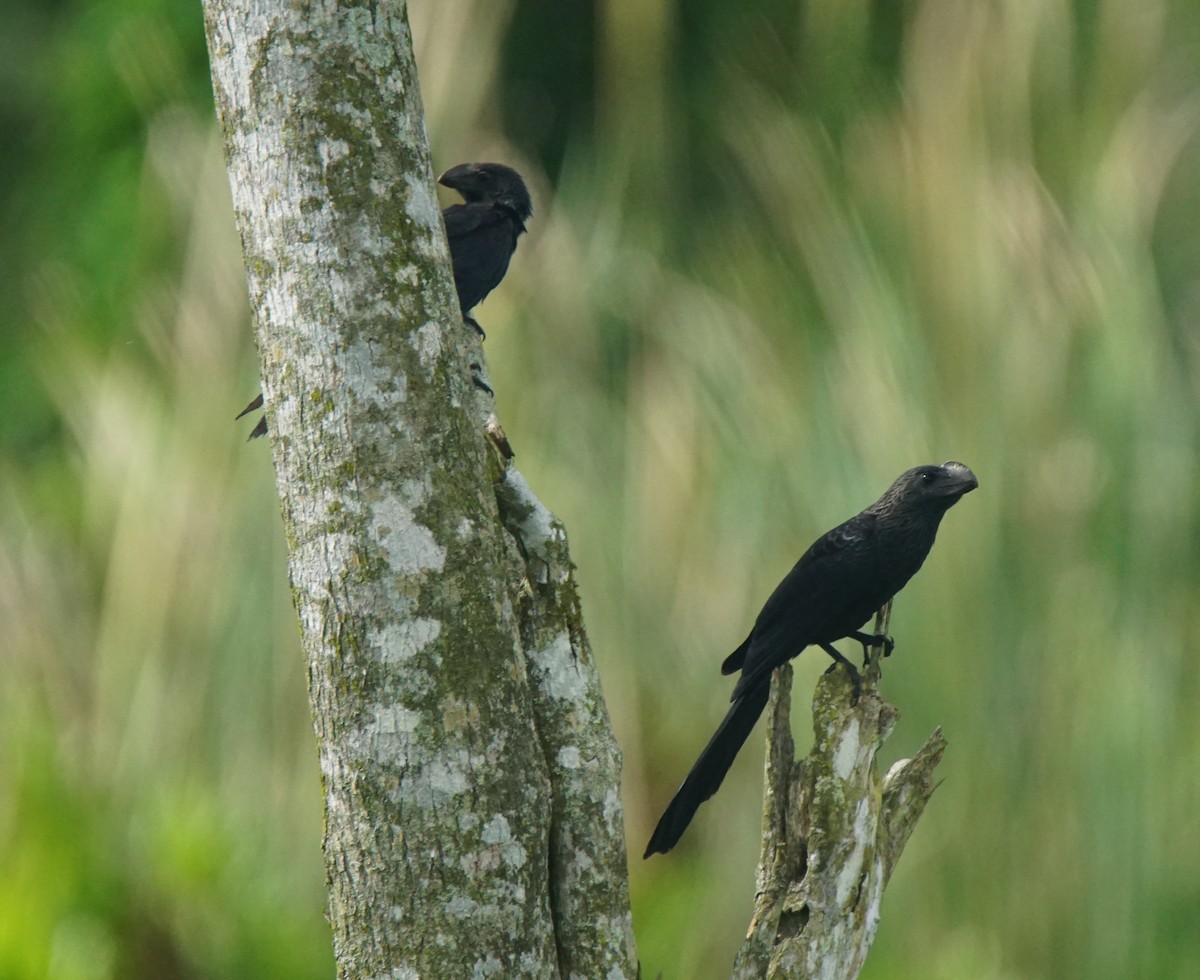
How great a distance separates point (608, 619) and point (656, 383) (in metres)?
0.96

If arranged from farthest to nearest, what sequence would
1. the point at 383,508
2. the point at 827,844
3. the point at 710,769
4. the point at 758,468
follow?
1. the point at 758,468
2. the point at 710,769
3. the point at 827,844
4. the point at 383,508

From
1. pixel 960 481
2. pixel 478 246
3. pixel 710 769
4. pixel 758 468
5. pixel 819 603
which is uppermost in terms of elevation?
pixel 758 468

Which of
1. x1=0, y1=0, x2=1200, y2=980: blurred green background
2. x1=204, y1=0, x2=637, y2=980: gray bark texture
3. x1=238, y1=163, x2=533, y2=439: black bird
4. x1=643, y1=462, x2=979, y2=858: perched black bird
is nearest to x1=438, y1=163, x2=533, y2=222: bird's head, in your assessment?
x1=238, y1=163, x2=533, y2=439: black bird

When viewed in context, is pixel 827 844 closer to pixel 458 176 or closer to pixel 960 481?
pixel 960 481

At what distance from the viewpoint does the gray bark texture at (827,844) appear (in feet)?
7.90

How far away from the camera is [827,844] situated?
95.9 inches

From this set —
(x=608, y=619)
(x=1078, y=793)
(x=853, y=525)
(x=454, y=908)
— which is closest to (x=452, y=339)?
(x=454, y=908)

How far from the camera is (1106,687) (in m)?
5.00

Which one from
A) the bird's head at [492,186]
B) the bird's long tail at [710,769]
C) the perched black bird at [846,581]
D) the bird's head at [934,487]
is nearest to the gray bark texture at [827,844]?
the bird's long tail at [710,769]

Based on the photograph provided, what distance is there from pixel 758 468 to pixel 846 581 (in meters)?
2.32

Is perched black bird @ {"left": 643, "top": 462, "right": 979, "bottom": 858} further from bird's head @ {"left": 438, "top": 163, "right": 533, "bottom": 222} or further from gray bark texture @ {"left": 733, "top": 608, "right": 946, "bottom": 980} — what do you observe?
bird's head @ {"left": 438, "top": 163, "right": 533, "bottom": 222}

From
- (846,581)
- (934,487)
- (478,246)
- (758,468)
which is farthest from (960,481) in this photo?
(758,468)

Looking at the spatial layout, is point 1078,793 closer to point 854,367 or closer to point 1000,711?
point 1000,711

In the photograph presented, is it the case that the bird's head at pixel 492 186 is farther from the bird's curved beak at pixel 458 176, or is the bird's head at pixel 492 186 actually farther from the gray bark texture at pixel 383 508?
the gray bark texture at pixel 383 508
